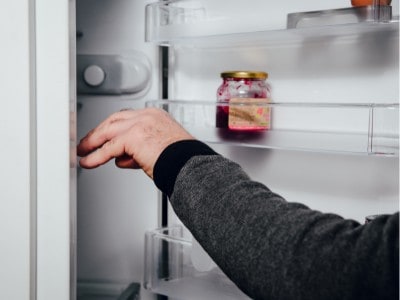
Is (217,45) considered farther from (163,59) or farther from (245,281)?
(245,281)

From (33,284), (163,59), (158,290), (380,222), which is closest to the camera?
(380,222)

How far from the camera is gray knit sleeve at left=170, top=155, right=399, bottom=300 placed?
71cm

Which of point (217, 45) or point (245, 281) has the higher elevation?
point (217, 45)

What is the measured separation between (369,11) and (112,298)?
31.7 inches

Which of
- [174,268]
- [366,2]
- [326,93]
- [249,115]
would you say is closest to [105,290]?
[174,268]

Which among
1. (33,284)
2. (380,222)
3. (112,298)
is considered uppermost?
(380,222)

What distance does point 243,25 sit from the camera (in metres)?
1.18

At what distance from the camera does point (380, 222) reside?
2.41 ft

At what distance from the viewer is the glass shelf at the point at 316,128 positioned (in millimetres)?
973

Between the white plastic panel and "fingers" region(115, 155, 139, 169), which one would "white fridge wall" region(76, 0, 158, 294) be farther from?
the white plastic panel

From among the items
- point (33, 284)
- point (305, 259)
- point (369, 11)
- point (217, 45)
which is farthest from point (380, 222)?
point (217, 45)

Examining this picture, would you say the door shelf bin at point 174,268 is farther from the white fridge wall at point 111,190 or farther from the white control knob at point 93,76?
the white control knob at point 93,76

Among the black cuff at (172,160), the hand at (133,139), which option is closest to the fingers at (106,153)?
the hand at (133,139)

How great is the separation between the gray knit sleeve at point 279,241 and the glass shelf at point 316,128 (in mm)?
222
